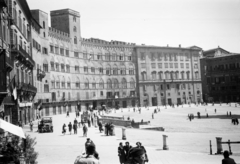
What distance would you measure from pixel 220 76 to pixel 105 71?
35.2 meters

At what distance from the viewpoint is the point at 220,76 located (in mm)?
83250

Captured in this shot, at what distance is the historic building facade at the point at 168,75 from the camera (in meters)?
77.5

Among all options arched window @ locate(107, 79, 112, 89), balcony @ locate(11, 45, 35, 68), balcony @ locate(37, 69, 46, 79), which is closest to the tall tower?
arched window @ locate(107, 79, 112, 89)

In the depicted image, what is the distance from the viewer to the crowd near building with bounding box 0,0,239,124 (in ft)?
170

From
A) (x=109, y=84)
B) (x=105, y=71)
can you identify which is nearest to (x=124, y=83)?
(x=109, y=84)

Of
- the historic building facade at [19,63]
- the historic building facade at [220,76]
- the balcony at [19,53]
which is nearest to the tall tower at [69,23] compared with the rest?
the historic building facade at [19,63]

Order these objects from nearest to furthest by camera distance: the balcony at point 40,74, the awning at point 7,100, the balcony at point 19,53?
the awning at point 7,100 → the balcony at point 19,53 → the balcony at point 40,74

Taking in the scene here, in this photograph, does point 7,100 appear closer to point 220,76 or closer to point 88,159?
point 88,159

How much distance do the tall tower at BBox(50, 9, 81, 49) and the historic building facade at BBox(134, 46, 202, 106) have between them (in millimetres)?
18495

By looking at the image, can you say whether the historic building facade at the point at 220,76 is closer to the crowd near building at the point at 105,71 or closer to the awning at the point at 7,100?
the crowd near building at the point at 105,71

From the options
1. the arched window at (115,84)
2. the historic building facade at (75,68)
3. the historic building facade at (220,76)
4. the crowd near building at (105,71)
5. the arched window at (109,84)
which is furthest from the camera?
the historic building facade at (220,76)

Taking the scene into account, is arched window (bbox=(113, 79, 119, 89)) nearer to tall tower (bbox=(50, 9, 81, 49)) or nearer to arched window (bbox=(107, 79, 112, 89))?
arched window (bbox=(107, 79, 112, 89))

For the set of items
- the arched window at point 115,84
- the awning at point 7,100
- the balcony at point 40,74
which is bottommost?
the awning at point 7,100

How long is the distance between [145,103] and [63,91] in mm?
24615
